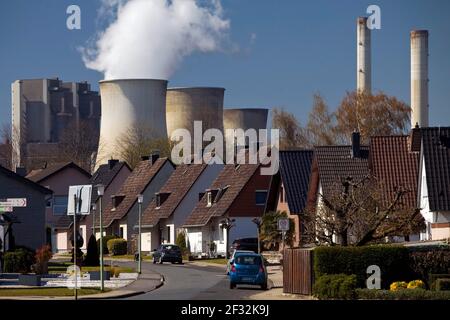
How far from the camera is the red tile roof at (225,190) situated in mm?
74562

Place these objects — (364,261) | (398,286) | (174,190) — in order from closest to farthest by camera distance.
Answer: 1. (398,286)
2. (364,261)
3. (174,190)

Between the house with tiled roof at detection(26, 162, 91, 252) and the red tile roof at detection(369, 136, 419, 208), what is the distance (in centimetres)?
4213

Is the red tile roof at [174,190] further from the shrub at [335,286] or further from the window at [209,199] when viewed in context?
the shrub at [335,286]

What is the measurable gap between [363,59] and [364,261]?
75.1m

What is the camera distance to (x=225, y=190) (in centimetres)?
7719

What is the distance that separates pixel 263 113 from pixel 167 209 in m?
41.5

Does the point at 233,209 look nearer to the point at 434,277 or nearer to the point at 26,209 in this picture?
the point at 26,209

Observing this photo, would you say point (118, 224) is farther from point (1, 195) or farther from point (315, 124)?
point (1, 195)

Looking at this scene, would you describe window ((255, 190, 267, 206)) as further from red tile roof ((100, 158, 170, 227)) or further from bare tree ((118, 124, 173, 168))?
bare tree ((118, 124, 173, 168))

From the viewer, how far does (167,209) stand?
83875 mm

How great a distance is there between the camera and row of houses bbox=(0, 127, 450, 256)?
169 feet

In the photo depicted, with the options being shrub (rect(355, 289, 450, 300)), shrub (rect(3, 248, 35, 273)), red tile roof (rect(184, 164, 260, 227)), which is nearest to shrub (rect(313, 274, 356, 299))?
shrub (rect(355, 289, 450, 300))

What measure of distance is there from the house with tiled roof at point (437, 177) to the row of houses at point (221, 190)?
0.15 feet

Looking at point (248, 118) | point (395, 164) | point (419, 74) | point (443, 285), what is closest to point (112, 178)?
point (248, 118)
